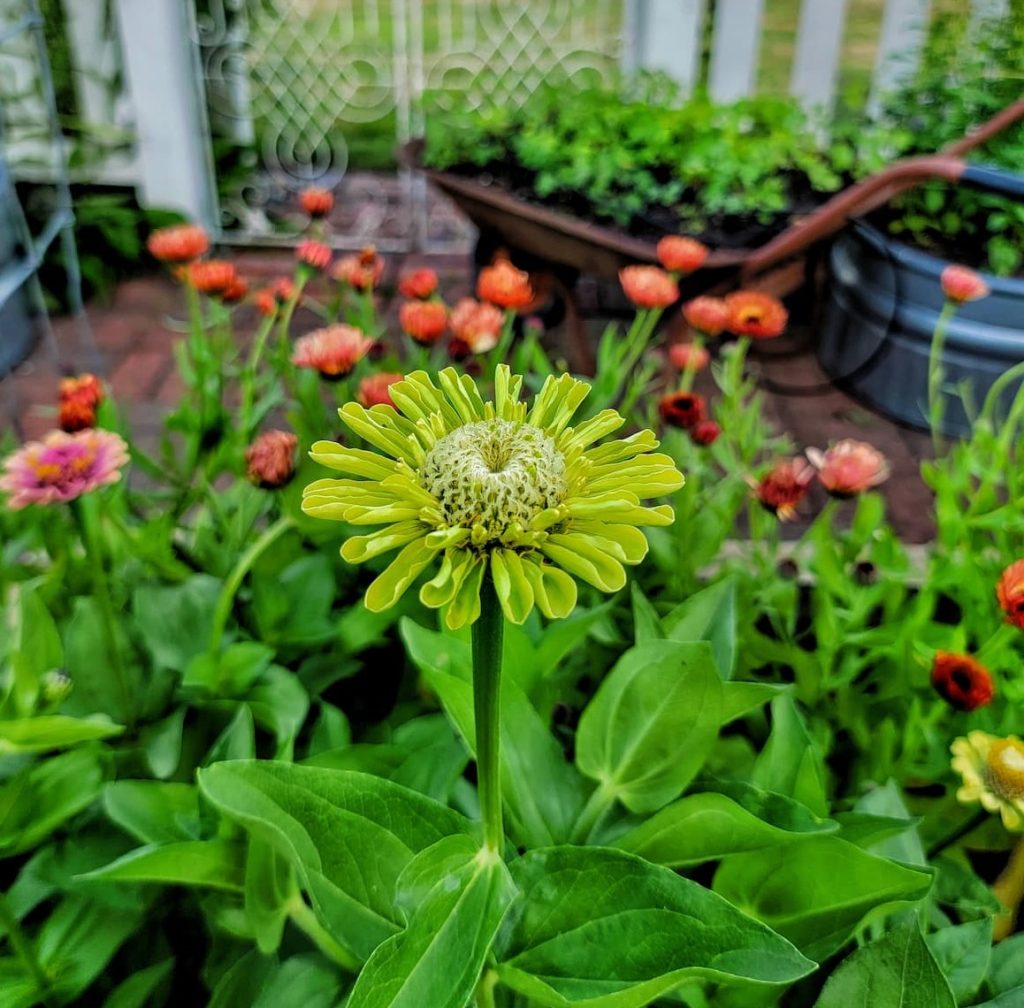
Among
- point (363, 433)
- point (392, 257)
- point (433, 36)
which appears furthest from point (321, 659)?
point (433, 36)

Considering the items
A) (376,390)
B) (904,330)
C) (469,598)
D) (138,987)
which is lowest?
(904,330)

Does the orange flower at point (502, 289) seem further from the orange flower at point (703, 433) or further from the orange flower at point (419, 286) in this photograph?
the orange flower at point (703, 433)

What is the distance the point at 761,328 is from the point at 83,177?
8.23 feet

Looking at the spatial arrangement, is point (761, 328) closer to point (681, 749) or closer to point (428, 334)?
point (428, 334)

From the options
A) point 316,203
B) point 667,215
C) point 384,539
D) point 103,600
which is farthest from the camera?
point 667,215

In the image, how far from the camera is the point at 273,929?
21.9 inches

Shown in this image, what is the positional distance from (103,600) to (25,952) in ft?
0.75

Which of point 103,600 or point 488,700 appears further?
point 103,600

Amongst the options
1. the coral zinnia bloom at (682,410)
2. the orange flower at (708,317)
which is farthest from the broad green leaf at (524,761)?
the orange flower at (708,317)

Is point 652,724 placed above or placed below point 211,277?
below

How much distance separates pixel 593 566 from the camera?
1.09ft

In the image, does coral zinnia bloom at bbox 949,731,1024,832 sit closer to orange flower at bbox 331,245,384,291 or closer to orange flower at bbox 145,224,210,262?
orange flower at bbox 331,245,384,291

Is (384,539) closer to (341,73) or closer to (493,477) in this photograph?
(493,477)

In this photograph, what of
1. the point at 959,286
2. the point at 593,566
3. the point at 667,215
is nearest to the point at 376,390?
the point at 593,566
